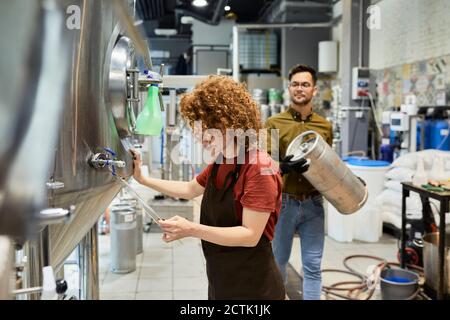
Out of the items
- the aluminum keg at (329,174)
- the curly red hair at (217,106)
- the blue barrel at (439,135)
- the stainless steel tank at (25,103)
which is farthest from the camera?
the blue barrel at (439,135)

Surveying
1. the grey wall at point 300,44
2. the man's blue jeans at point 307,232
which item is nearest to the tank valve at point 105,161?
the man's blue jeans at point 307,232

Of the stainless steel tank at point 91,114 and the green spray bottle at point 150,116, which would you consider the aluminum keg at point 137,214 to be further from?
the stainless steel tank at point 91,114

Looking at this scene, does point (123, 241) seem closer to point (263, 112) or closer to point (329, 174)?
point (329, 174)

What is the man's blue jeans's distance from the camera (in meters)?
2.11

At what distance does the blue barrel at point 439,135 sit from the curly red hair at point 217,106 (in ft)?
10.2

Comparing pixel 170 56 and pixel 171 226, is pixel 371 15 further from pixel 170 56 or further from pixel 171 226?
pixel 170 56

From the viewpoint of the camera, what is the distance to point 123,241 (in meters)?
3.09

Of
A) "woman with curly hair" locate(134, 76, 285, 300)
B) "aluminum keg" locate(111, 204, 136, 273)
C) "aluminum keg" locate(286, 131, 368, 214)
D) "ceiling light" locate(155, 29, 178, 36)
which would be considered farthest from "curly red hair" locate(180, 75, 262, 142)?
"ceiling light" locate(155, 29, 178, 36)

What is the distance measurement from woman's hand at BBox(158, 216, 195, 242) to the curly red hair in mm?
253

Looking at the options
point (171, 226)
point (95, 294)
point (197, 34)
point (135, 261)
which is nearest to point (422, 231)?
point (135, 261)

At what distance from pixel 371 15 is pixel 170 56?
6.49 metres

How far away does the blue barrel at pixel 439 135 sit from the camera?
372 centimetres

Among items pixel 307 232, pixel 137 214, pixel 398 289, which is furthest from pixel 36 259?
pixel 137 214

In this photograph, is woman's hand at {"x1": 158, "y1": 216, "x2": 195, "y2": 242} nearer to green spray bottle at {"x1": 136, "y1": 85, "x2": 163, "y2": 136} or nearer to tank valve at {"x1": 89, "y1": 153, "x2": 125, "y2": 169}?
tank valve at {"x1": 89, "y1": 153, "x2": 125, "y2": 169}
